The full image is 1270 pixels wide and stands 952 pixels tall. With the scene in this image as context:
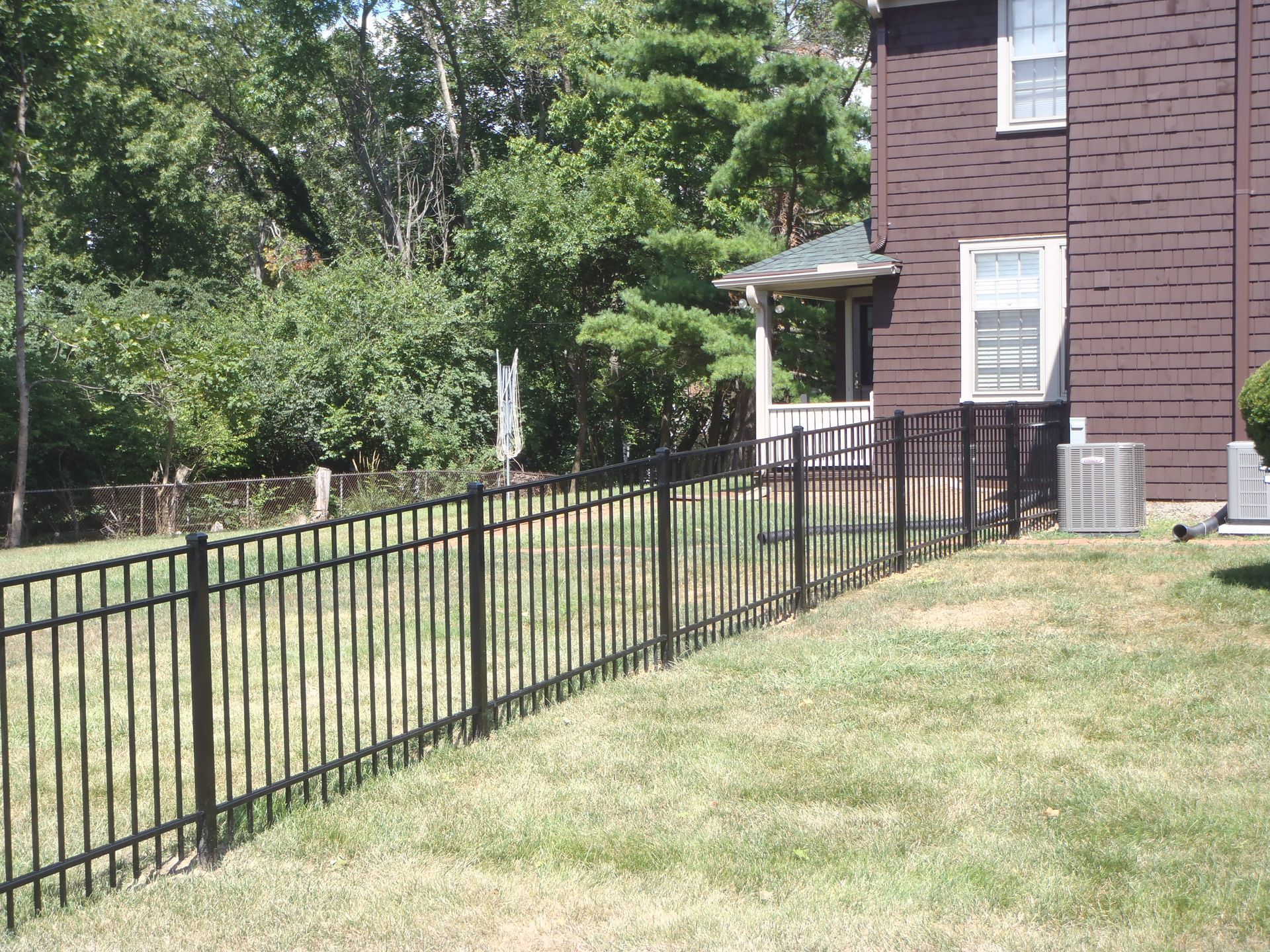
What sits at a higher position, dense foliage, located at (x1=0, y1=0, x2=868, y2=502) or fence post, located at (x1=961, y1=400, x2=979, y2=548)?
dense foliage, located at (x1=0, y1=0, x2=868, y2=502)

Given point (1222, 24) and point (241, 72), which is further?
point (241, 72)

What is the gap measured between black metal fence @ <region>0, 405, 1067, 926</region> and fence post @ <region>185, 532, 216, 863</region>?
0.01 m

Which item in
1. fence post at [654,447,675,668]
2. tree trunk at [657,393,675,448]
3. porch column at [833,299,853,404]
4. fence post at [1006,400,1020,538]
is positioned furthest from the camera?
tree trunk at [657,393,675,448]

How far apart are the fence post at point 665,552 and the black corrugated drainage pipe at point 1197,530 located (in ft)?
19.6

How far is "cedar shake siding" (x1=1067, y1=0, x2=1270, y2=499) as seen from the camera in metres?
13.0

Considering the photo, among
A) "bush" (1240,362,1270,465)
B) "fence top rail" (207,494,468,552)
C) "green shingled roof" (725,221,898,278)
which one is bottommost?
"fence top rail" (207,494,468,552)

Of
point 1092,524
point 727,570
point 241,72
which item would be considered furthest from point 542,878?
point 241,72

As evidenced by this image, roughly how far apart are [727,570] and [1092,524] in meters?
5.24

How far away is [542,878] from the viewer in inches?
179

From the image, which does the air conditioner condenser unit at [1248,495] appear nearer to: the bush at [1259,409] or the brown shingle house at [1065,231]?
the brown shingle house at [1065,231]

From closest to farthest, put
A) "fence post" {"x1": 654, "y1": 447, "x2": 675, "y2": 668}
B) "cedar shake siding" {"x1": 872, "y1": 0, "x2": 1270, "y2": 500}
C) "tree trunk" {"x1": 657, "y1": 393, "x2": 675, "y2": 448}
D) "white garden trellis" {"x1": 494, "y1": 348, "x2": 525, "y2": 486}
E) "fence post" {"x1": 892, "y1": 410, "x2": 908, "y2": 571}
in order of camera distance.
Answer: "fence post" {"x1": 654, "y1": 447, "x2": 675, "y2": 668}, "fence post" {"x1": 892, "y1": 410, "x2": 908, "y2": 571}, "cedar shake siding" {"x1": 872, "y1": 0, "x2": 1270, "y2": 500}, "white garden trellis" {"x1": 494, "y1": 348, "x2": 525, "y2": 486}, "tree trunk" {"x1": 657, "y1": 393, "x2": 675, "y2": 448}

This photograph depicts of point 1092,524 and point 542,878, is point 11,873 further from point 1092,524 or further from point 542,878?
point 1092,524

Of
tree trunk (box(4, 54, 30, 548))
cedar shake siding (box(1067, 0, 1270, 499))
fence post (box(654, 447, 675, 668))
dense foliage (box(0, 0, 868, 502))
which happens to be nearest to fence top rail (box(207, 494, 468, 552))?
fence post (box(654, 447, 675, 668))

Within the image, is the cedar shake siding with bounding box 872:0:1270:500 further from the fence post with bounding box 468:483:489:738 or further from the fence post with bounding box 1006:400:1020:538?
the fence post with bounding box 468:483:489:738
